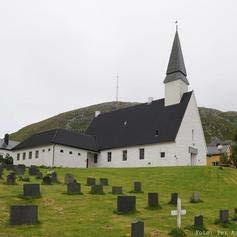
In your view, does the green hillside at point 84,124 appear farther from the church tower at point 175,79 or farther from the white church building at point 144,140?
the church tower at point 175,79

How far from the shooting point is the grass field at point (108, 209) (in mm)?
15734

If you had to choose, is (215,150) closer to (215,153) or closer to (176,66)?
(215,153)

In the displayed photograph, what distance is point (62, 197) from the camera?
22.4 m

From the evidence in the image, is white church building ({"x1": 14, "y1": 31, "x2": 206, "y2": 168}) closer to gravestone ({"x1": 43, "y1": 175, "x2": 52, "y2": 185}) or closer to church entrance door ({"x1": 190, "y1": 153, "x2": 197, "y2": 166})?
church entrance door ({"x1": 190, "y1": 153, "x2": 197, "y2": 166})

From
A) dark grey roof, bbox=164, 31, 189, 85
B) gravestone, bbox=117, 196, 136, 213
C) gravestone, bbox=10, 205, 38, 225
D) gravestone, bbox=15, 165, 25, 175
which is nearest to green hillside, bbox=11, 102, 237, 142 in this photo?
dark grey roof, bbox=164, 31, 189, 85

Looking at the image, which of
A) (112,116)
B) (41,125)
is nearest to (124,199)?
(112,116)

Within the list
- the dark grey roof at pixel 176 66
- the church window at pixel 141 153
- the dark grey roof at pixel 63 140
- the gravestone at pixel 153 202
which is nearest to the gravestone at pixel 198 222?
→ the gravestone at pixel 153 202

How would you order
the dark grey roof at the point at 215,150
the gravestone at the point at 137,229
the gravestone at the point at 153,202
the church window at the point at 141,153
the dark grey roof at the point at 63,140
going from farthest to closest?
the dark grey roof at the point at 215,150 → the dark grey roof at the point at 63,140 → the church window at the point at 141,153 → the gravestone at the point at 153,202 → the gravestone at the point at 137,229

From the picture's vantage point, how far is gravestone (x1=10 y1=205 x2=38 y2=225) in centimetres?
1596

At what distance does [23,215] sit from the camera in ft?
52.7

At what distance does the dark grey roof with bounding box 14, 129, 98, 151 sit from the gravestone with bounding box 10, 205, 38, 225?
122 ft

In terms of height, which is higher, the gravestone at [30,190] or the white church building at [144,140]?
the white church building at [144,140]

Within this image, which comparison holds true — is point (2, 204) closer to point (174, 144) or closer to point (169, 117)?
point (174, 144)

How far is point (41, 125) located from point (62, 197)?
426ft
